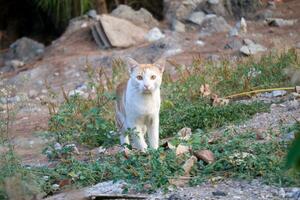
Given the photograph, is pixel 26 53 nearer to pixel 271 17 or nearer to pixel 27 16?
pixel 27 16

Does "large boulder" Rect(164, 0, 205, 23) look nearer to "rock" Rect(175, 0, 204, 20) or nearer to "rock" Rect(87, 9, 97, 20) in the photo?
"rock" Rect(175, 0, 204, 20)

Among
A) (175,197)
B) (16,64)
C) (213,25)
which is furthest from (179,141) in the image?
(16,64)

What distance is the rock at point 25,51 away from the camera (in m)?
13.7

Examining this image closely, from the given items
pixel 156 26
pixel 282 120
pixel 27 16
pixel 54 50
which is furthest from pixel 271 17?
pixel 282 120

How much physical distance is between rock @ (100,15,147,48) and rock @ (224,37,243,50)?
1.59m

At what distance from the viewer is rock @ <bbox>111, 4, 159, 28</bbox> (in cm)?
1320

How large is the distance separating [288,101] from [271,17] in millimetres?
5905

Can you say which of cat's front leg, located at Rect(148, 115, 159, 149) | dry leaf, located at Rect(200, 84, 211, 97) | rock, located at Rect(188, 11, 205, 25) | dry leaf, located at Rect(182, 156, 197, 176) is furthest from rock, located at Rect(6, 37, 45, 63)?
dry leaf, located at Rect(182, 156, 197, 176)

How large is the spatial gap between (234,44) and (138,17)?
7.37 feet

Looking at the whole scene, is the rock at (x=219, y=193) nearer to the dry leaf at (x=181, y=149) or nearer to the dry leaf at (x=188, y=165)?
the dry leaf at (x=188, y=165)

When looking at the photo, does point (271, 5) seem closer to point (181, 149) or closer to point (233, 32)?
point (233, 32)

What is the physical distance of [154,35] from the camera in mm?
12672

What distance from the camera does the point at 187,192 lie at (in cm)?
464

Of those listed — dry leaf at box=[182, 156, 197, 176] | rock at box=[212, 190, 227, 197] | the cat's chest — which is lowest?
rock at box=[212, 190, 227, 197]
